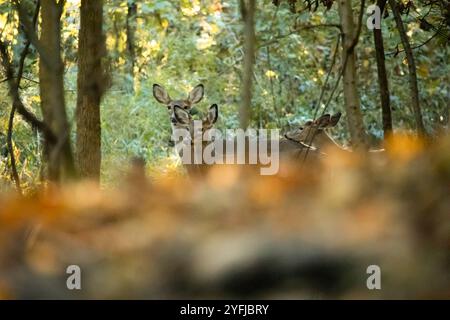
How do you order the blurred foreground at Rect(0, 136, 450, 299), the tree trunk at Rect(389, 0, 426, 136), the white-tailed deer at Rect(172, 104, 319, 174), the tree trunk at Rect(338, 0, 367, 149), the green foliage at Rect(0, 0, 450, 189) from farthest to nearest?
the green foliage at Rect(0, 0, 450, 189), the white-tailed deer at Rect(172, 104, 319, 174), the tree trunk at Rect(389, 0, 426, 136), the tree trunk at Rect(338, 0, 367, 149), the blurred foreground at Rect(0, 136, 450, 299)

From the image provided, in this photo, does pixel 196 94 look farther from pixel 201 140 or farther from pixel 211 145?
pixel 211 145

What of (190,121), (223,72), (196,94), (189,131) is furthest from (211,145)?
(223,72)

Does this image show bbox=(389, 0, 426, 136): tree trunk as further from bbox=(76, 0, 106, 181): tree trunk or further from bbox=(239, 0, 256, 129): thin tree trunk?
bbox=(239, 0, 256, 129): thin tree trunk

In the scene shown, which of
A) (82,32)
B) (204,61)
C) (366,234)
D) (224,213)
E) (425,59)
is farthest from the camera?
(204,61)

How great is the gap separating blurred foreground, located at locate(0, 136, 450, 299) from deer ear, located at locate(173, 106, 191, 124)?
7776 mm

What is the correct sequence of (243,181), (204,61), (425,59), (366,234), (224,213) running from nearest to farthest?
1. (366,234)
2. (224,213)
3. (243,181)
4. (425,59)
5. (204,61)

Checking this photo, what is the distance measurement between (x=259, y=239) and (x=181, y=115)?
807 centimetres

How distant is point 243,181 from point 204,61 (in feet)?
42.1

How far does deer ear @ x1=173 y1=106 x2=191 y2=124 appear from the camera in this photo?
367 inches

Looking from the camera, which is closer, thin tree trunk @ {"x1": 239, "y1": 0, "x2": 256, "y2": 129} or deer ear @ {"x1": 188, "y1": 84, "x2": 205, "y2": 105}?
thin tree trunk @ {"x1": 239, "y1": 0, "x2": 256, "y2": 129}

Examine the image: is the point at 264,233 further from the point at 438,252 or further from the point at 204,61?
the point at 204,61

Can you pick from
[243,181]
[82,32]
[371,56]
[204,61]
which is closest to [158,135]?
[204,61]

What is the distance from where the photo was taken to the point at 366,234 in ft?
4.31

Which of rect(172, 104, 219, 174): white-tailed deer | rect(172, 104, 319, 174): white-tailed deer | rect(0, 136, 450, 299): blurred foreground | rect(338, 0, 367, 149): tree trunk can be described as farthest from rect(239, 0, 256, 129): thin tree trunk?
rect(172, 104, 219, 174): white-tailed deer
